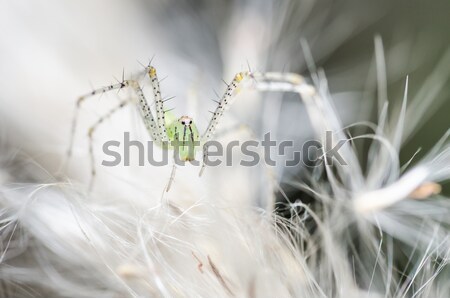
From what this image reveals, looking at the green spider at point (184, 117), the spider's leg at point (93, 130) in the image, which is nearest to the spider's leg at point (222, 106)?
the green spider at point (184, 117)

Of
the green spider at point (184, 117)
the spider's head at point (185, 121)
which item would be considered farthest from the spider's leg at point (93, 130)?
the spider's head at point (185, 121)

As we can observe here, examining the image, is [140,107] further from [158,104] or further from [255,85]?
[255,85]

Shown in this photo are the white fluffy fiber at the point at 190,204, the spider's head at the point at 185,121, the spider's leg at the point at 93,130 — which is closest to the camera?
the white fluffy fiber at the point at 190,204

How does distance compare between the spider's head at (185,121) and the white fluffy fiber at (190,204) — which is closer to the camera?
the white fluffy fiber at (190,204)

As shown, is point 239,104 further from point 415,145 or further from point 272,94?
point 415,145

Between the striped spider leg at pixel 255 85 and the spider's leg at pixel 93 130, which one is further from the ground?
the striped spider leg at pixel 255 85

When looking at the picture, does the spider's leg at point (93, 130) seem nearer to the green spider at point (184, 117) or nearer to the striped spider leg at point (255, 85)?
the green spider at point (184, 117)

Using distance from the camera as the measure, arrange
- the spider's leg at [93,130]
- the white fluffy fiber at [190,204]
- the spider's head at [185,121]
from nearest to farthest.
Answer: the white fluffy fiber at [190,204] < the spider's leg at [93,130] < the spider's head at [185,121]
